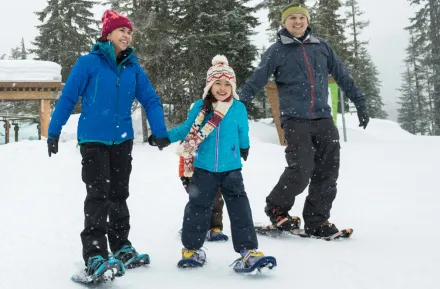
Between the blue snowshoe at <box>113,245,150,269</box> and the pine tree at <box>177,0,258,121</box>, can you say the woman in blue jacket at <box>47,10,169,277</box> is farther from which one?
the pine tree at <box>177,0,258,121</box>

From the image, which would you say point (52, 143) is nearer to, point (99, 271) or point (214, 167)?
point (99, 271)

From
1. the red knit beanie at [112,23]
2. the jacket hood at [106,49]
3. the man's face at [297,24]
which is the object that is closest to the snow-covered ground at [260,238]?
the jacket hood at [106,49]

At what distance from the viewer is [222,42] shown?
19156 mm

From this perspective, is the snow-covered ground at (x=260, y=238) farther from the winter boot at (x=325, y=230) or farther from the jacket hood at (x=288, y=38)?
the jacket hood at (x=288, y=38)

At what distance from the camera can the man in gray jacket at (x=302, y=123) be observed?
3795 mm

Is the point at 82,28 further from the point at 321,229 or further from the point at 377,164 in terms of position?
the point at 321,229

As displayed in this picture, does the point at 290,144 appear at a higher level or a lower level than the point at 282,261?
higher

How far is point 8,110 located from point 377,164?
134ft

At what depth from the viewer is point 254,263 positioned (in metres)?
2.81

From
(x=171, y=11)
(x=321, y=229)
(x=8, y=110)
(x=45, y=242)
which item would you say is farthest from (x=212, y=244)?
(x=8, y=110)

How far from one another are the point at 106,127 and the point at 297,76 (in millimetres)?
1975

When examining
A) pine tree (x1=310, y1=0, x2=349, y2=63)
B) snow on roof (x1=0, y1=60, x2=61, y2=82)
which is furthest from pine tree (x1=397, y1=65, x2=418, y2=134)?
snow on roof (x1=0, y1=60, x2=61, y2=82)

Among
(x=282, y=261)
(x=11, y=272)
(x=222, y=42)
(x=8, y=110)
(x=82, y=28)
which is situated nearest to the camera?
(x=11, y=272)

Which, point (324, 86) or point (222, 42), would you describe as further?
point (222, 42)
